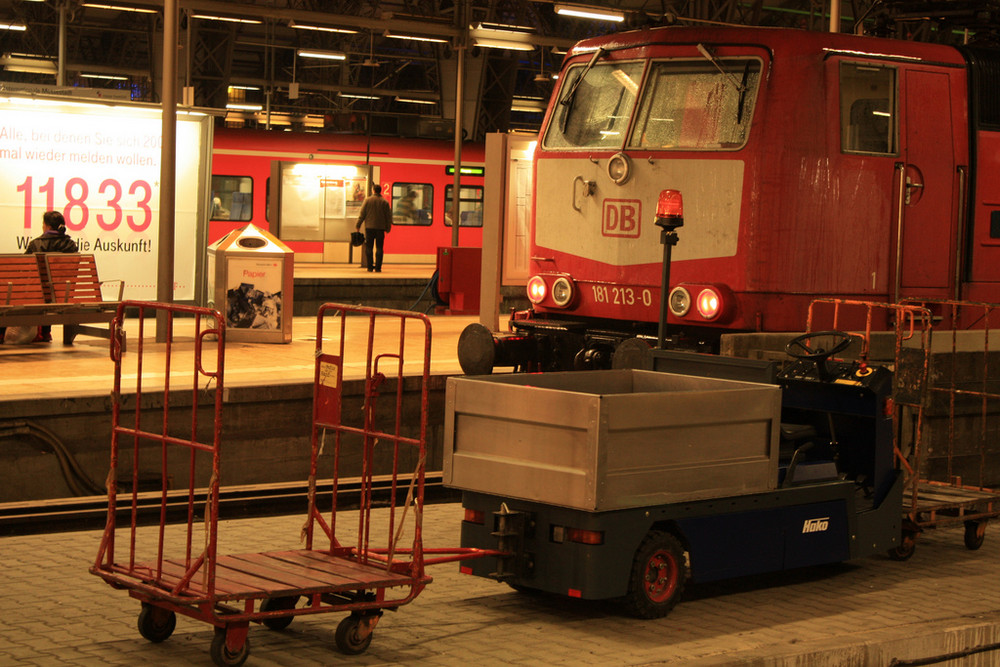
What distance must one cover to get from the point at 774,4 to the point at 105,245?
24080mm

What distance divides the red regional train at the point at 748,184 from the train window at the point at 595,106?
0.02 m

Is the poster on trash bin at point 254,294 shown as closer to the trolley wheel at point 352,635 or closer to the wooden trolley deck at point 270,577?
the wooden trolley deck at point 270,577

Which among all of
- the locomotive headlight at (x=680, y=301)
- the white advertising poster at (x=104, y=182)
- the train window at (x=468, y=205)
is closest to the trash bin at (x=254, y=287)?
the white advertising poster at (x=104, y=182)

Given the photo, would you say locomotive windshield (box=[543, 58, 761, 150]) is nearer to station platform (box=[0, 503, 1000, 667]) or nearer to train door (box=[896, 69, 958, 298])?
train door (box=[896, 69, 958, 298])

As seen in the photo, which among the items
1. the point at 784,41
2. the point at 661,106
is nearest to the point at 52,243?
the point at 661,106

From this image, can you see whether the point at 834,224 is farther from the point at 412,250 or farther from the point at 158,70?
the point at 158,70

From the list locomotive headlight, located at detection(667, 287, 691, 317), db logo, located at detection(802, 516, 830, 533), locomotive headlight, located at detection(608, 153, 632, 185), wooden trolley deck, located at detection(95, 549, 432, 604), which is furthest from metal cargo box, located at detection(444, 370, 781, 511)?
locomotive headlight, located at detection(608, 153, 632, 185)

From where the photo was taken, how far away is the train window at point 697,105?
385 inches

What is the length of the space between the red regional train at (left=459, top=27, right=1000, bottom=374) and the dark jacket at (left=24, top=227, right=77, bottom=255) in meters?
6.43

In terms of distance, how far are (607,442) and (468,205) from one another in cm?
2801

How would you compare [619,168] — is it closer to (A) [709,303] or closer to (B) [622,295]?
(B) [622,295]

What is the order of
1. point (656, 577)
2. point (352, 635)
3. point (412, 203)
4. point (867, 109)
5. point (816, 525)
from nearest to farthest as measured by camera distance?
point (352, 635) < point (656, 577) < point (816, 525) < point (867, 109) < point (412, 203)

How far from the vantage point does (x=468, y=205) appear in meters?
33.9

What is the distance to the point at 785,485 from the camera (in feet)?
23.7
